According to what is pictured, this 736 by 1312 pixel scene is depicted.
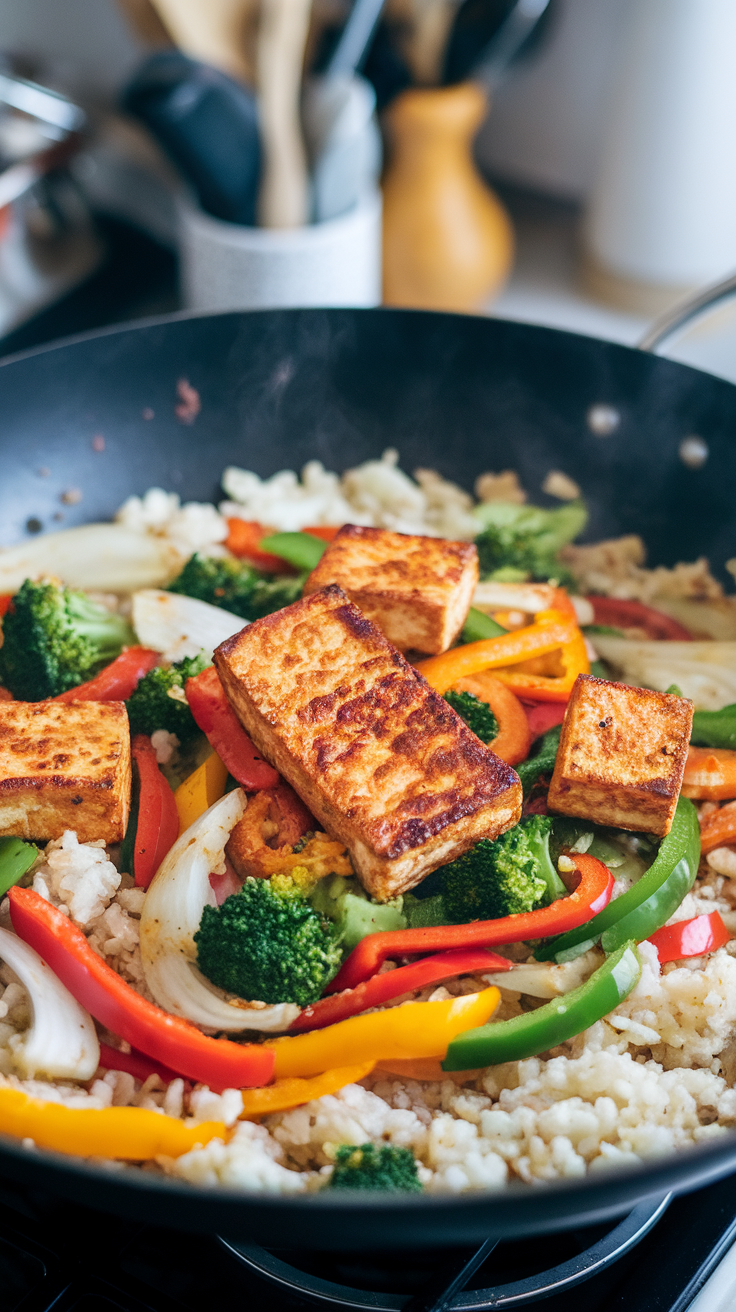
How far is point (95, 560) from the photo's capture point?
2.31m

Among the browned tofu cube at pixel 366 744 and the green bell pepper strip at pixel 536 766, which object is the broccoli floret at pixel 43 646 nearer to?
the browned tofu cube at pixel 366 744

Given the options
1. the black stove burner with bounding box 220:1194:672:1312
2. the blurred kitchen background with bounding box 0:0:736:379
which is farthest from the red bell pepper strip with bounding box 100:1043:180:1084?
the blurred kitchen background with bounding box 0:0:736:379

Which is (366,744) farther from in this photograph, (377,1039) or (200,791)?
(377,1039)

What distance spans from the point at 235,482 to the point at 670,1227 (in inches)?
71.3

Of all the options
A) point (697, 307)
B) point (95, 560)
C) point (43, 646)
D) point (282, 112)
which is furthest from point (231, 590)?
point (282, 112)

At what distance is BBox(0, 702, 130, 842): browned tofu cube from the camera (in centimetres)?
168

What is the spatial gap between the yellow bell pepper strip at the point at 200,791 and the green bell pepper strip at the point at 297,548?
599mm

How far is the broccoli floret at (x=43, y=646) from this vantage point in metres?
2.00

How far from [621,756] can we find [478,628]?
0.50 m

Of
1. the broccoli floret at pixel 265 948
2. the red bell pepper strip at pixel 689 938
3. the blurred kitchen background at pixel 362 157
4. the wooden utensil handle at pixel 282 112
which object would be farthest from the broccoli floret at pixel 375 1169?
the wooden utensil handle at pixel 282 112

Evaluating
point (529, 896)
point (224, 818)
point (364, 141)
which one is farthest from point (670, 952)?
point (364, 141)

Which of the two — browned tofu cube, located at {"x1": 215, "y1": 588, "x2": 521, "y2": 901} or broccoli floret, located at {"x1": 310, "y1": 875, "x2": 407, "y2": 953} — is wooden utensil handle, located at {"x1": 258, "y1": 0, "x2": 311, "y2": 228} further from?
broccoli floret, located at {"x1": 310, "y1": 875, "x2": 407, "y2": 953}

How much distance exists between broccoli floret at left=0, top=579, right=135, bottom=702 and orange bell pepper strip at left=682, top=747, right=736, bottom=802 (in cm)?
119

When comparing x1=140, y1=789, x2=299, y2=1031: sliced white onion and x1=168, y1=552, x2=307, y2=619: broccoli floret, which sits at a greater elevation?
x1=168, y1=552, x2=307, y2=619: broccoli floret
